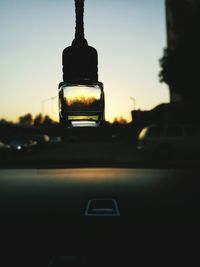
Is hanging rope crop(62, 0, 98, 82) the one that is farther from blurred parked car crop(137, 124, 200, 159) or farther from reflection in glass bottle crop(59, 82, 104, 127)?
blurred parked car crop(137, 124, 200, 159)

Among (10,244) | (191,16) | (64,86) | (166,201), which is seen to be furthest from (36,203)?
(191,16)

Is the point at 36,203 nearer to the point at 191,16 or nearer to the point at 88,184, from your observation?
the point at 88,184

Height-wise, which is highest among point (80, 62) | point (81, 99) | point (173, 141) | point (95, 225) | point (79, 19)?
point (79, 19)

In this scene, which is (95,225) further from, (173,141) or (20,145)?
(20,145)

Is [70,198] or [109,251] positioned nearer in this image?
[109,251]

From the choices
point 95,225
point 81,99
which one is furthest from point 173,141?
point 81,99

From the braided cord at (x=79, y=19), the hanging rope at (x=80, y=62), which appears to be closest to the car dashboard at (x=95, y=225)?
the hanging rope at (x=80, y=62)
